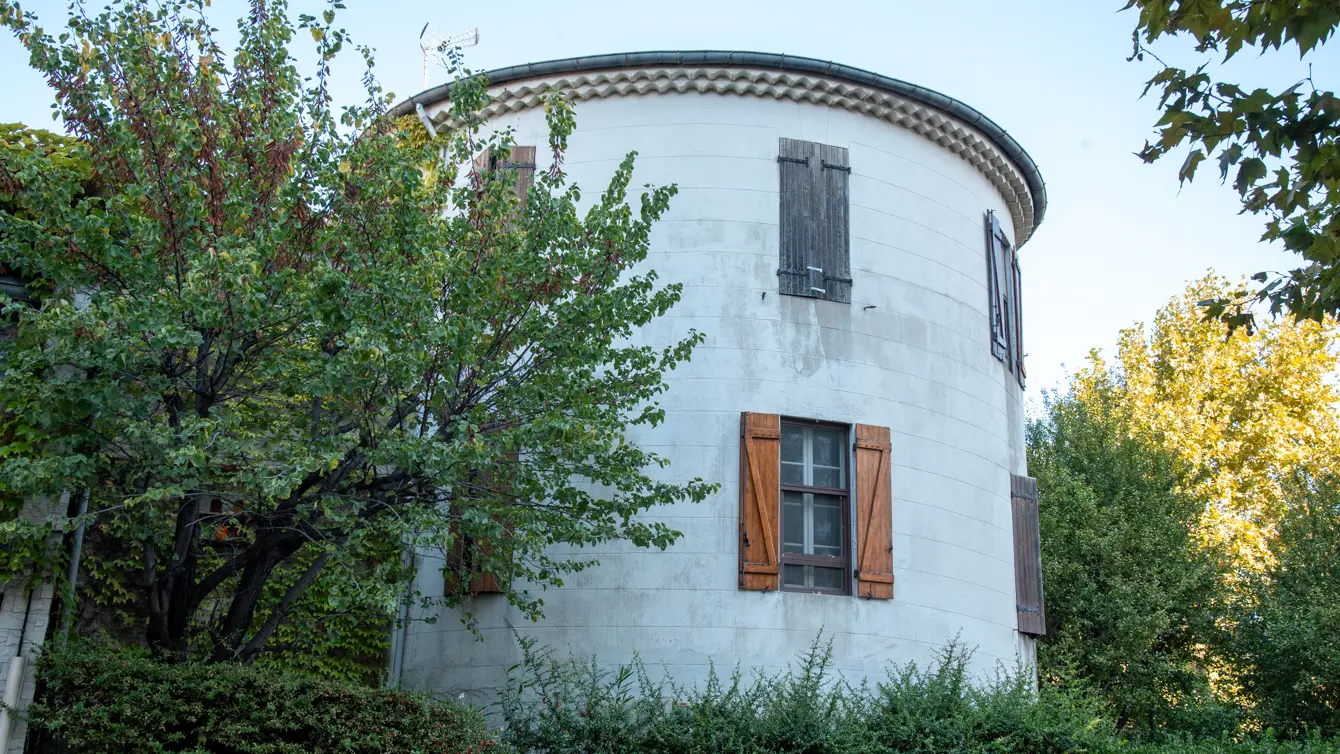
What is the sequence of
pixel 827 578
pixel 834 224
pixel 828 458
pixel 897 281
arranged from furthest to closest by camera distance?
1. pixel 897 281
2. pixel 834 224
3. pixel 828 458
4. pixel 827 578

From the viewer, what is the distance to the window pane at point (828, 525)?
13344 mm

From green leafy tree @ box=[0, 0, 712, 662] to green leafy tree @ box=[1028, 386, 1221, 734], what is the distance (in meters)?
11.3

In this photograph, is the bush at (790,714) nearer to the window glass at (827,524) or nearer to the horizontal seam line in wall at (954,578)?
the horizontal seam line in wall at (954,578)

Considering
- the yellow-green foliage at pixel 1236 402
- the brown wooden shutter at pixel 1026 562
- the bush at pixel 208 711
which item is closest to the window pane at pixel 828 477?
the brown wooden shutter at pixel 1026 562

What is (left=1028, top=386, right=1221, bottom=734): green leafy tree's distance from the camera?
2003 centimetres

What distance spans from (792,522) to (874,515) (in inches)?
34.1

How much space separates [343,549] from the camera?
33.1ft

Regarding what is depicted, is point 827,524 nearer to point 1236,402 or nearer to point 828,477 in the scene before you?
point 828,477

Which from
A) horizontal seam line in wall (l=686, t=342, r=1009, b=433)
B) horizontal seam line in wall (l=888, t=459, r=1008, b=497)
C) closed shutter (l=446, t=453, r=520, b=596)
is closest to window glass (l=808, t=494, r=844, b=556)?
horizontal seam line in wall (l=888, t=459, r=1008, b=497)

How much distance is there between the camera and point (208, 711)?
952 cm

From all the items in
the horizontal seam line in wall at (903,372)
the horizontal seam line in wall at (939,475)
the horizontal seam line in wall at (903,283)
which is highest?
the horizontal seam line in wall at (903,283)

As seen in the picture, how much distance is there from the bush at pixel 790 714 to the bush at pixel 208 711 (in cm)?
181

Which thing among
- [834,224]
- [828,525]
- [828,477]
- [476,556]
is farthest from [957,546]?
[476,556]

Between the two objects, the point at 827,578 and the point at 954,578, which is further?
the point at 954,578
